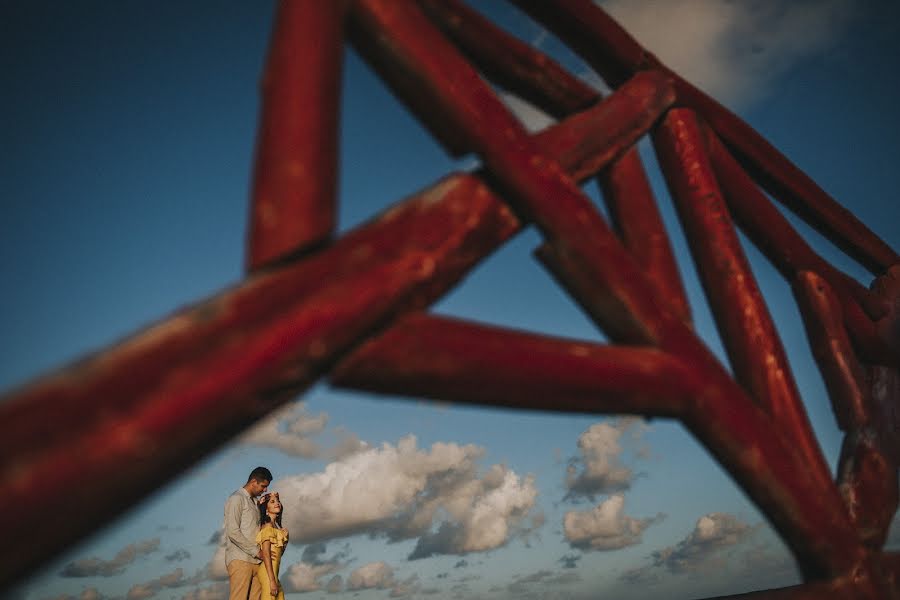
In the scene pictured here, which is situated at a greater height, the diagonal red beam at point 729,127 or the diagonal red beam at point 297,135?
the diagonal red beam at point 729,127

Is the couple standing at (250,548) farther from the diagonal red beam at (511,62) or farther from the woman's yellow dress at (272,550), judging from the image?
the diagonal red beam at (511,62)

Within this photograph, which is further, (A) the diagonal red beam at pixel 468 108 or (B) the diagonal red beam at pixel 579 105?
(B) the diagonal red beam at pixel 579 105

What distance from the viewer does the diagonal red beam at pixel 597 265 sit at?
1.06 metres

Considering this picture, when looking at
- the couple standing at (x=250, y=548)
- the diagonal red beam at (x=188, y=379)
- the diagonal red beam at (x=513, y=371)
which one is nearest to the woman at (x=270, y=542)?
the couple standing at (x=250, y=548)

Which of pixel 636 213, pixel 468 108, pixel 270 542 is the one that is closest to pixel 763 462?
pixel 636 213

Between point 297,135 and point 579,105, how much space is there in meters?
1.02

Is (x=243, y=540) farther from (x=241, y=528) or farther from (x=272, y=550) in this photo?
(x=272, y=550)

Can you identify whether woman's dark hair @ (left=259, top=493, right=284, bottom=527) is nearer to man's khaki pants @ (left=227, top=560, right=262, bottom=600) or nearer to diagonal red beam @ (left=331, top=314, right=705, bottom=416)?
man's khaki pants @ (left=227, top=560, right=262, bottom=600)

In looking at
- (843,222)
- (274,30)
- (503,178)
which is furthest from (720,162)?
(274,30)

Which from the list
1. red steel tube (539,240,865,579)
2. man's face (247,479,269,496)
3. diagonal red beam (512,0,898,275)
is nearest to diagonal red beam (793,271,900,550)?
red steel tube (539,240,865,579)

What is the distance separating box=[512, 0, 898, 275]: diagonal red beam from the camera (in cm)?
166

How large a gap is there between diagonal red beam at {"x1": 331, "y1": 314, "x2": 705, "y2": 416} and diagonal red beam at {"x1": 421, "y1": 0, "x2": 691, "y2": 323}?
1.12 ft

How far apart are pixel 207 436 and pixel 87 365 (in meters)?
0.14

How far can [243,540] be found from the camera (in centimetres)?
548
